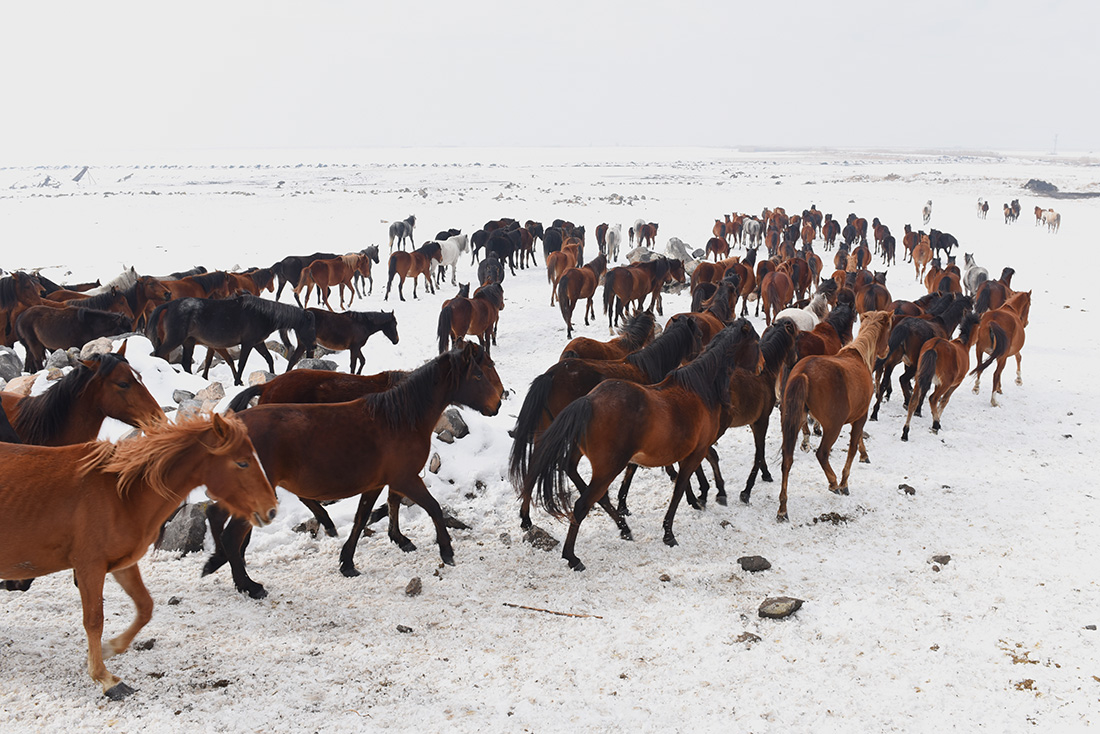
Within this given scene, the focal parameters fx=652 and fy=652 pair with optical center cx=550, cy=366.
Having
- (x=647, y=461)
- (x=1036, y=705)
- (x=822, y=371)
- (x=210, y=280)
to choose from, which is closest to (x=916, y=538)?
(x=822, y=371)

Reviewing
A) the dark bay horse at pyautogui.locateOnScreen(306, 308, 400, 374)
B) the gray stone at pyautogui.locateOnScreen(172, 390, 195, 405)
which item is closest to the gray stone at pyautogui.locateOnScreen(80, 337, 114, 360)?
the gray stone at pyautogui.locateOnScreen(172, 390, 195, 405)

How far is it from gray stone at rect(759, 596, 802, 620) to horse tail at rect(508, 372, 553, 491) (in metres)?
2.00

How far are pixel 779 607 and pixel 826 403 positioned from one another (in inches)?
102

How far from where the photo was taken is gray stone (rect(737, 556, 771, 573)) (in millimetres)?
5059

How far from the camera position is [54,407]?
15.4 ft

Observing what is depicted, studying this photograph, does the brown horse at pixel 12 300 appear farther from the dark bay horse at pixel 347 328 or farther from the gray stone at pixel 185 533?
the gray stone at pixel 185 533

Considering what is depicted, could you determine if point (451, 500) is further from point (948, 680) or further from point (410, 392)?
point (948, 680)

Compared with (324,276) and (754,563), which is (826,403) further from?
(324,276)

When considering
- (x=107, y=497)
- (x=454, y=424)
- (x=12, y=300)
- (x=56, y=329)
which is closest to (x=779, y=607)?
(x=454, y=424)

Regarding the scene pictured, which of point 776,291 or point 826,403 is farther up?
point 776,291

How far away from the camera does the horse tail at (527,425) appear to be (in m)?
5.32

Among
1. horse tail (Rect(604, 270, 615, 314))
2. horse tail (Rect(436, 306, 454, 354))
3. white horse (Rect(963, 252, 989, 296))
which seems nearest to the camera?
horse tail (Rect(436, 306, 454, 354))

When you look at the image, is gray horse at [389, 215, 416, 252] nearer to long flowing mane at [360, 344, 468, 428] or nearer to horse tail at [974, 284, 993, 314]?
horse tail at [974, 284, 993, 314]

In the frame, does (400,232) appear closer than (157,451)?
No
